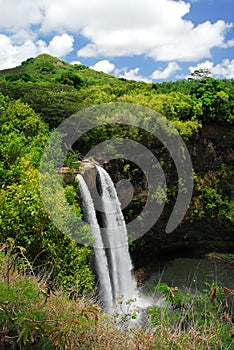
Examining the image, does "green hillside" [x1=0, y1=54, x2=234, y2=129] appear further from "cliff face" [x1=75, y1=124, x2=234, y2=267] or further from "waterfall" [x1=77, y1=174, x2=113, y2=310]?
"waterfall" [x1=77, y1=174, x2=113, y2=310]

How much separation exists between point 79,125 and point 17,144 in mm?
3450

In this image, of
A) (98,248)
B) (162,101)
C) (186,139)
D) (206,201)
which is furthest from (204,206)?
(98,248)

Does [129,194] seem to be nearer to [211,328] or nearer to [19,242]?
[19,242]

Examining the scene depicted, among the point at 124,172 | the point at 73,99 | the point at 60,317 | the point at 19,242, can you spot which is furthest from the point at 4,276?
the point at 73,99

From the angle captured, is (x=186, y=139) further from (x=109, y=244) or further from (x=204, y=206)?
(x=109, y=244)

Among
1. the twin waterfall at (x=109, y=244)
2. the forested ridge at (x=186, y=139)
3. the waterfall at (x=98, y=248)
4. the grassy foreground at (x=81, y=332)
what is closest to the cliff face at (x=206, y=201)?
the forested ridge at (x=186, y=139)

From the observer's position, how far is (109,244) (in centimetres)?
903

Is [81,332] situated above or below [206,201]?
above

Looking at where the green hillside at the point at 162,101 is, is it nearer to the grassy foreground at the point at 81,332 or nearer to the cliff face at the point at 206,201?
the cliff face at the point at 206,201

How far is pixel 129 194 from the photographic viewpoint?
10.9 meters

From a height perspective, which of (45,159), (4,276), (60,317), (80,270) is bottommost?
(80,270)

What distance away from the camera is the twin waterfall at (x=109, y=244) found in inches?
317

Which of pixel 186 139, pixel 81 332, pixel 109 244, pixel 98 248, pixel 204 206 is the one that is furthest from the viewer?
pixel 204 206

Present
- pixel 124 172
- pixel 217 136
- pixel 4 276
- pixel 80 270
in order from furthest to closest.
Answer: pixel 217 136, pixel 124 172, pixel 80 270, pixel 4 276
